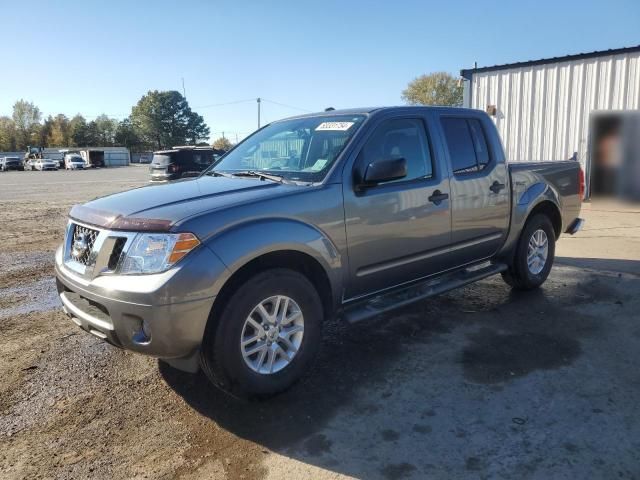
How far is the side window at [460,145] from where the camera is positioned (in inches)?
177

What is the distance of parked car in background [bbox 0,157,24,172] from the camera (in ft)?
200

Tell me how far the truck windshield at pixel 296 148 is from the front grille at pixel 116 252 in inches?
50.4

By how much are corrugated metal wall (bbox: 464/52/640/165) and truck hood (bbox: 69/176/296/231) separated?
11.4 meters

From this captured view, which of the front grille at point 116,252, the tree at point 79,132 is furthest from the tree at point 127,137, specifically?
the front grille at point 116,252

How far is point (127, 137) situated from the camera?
106m

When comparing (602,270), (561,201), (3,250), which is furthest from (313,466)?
(3,250)

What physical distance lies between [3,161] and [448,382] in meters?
70.6

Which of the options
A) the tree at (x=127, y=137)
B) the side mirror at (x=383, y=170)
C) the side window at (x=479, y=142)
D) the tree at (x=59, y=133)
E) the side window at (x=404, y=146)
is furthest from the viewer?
the tree at (x=127, y=137)

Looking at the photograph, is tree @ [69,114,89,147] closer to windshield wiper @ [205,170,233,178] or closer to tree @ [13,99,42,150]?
tree @ [13,99,42,150]

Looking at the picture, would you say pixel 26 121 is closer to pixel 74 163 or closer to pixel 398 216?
pixel 74 163

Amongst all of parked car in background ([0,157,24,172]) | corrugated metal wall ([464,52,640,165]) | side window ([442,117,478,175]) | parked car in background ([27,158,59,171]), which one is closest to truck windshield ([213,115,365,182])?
side window ([442,117,478,175])

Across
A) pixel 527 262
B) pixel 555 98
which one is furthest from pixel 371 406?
pixel 555 98

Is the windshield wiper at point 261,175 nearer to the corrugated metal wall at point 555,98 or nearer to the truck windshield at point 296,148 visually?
the truck windshield at point 296,148

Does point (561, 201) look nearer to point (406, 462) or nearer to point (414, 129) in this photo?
point (414, 129)
